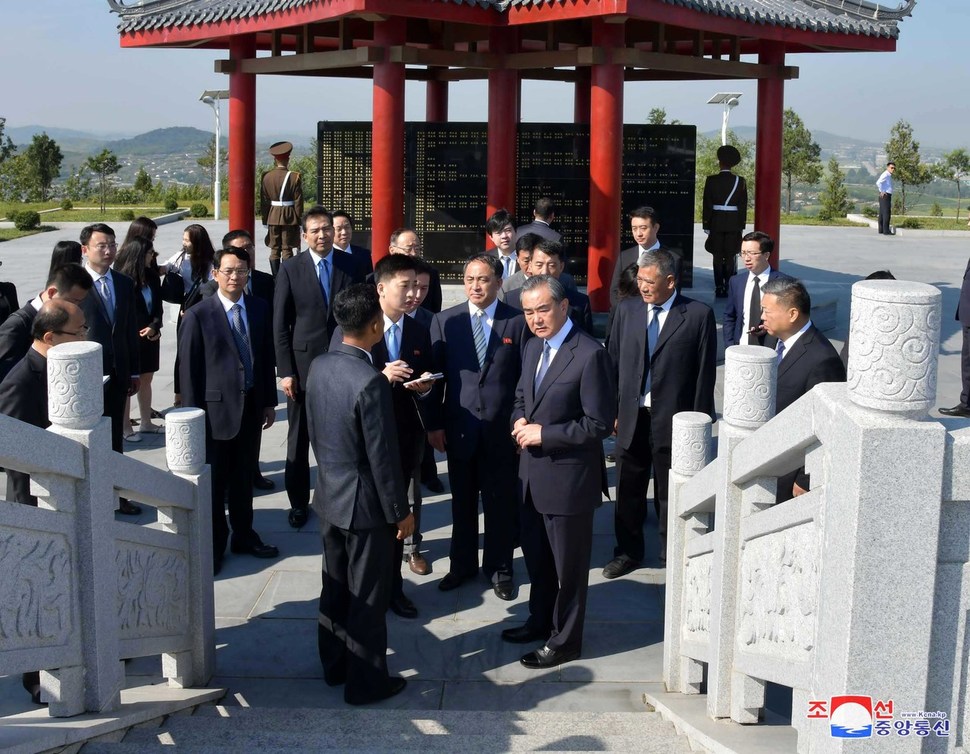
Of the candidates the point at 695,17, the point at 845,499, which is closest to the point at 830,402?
the point at 845,499

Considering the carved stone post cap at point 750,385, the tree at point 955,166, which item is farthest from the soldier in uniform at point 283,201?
the tree at point 955,166

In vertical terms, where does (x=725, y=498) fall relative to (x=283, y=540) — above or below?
above

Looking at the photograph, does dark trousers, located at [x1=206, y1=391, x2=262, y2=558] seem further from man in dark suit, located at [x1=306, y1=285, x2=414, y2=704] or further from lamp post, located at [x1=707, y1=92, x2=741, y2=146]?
lamp post, located at [x1=707, y1=92, x2=741, y2=146]

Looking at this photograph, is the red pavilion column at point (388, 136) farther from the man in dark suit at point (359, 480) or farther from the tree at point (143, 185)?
the tree at point (143, 185)

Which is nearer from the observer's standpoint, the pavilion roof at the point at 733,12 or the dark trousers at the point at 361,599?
the dark trousers at the point at 361,599

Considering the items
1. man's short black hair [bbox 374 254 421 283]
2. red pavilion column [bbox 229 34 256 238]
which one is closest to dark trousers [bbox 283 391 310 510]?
man's short black hair [bbox 374 254 421 283]

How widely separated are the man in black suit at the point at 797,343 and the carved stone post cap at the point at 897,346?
2521 millimetres

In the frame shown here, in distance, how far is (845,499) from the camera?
2.46m

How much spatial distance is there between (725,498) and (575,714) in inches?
48.3

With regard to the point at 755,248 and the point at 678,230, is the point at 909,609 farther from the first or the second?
the point at 678,230

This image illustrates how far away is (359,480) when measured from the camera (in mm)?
4383

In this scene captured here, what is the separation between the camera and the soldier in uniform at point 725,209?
1232 cm

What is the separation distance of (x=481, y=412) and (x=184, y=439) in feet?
5.25

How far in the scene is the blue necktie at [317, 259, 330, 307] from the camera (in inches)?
272
